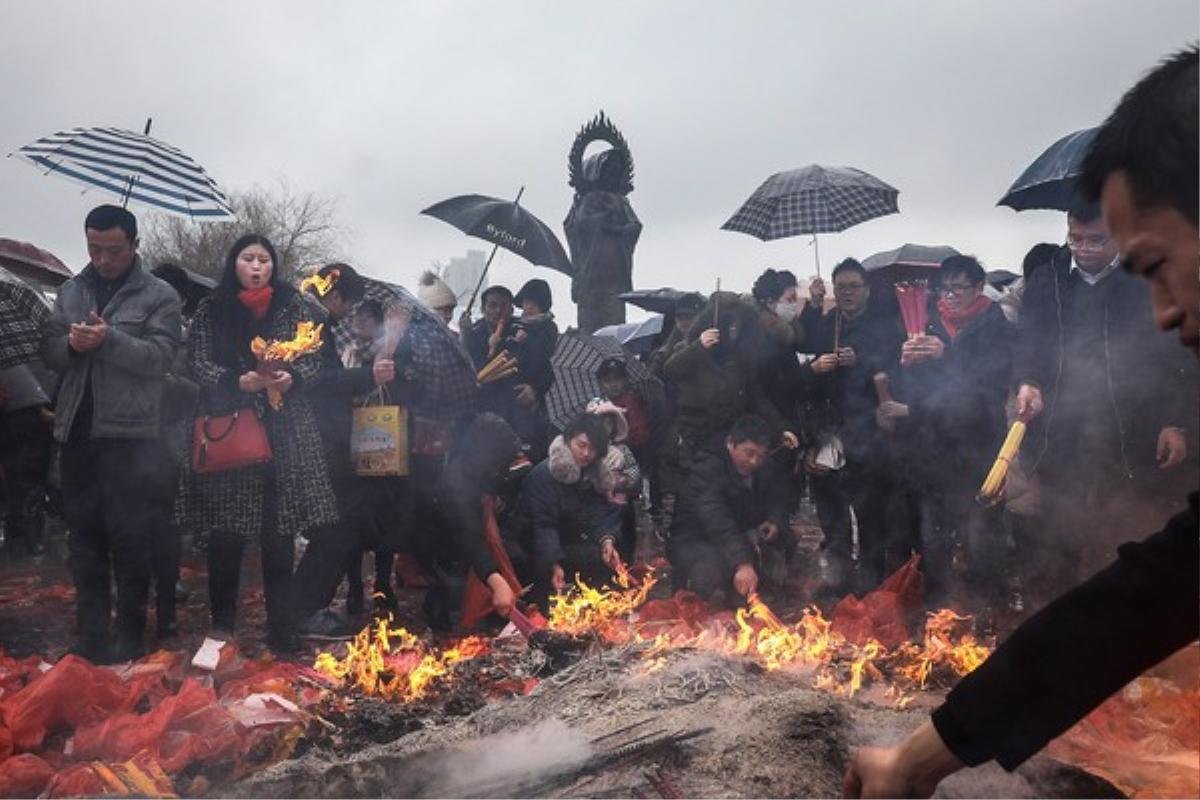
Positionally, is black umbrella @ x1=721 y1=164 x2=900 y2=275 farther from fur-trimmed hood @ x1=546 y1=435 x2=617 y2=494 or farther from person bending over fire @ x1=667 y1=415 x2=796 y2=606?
fur-trimmed hood @ x1=546 y1=435 x2=617 y2=494

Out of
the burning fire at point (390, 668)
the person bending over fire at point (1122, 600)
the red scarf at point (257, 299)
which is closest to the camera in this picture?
the person bending over fire at point (1122, 600)

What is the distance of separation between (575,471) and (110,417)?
10.2 feet

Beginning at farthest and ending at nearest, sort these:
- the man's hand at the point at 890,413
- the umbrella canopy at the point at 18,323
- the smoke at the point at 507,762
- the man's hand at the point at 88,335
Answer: the man's hand at the point at 890,413
the umbrella canopy at the point at 18,323
the man's hand at the point at 88,335
the smoke at the point at 507,762

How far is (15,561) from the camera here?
28.5 ft

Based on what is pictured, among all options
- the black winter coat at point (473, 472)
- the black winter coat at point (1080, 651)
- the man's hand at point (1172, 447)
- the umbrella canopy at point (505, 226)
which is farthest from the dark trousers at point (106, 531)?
A: the man's hand at point (1172, 447)

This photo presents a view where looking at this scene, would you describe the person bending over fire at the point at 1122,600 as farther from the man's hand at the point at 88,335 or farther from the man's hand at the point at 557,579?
the man's hand at the point at 557,579

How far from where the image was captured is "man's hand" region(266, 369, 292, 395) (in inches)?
231

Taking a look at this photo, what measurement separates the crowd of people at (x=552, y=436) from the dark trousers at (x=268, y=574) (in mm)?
16

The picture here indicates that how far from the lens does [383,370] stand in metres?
6.54

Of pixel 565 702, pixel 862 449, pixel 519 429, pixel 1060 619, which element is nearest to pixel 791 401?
pixel 862 449

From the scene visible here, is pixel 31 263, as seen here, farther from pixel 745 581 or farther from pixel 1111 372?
pixel 1111 372

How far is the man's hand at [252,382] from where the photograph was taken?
229 inches

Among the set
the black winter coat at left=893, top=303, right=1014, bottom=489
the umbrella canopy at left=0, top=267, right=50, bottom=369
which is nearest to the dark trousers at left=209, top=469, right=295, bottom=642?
the umbrella canopy at left=0, top=267, right=50, bottom=369

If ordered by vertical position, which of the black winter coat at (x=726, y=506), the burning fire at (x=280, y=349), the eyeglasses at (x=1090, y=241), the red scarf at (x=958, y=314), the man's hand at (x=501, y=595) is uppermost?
the eyeglasses at (x=1090, y=241)
